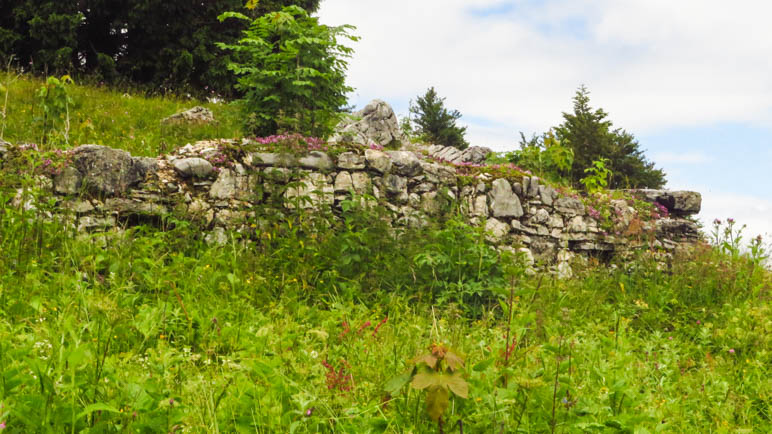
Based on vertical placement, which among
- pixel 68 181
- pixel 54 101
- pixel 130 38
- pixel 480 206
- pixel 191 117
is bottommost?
pixel 68 181

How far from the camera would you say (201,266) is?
4664 mm

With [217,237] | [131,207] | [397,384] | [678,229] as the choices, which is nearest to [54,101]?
[131,207]

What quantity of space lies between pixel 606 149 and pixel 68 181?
67.0 feet

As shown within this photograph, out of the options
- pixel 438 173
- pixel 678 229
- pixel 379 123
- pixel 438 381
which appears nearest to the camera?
pixel 438 381

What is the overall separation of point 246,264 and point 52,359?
2855 mm

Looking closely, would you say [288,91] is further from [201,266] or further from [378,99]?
[378,99]

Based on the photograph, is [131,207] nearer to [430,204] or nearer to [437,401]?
[430,204]

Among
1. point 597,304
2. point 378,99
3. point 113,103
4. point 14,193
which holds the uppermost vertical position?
point 378,99

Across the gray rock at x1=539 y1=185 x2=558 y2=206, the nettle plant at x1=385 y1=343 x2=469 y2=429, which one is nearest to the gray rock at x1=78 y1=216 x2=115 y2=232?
the nettle plant at x1=385 y1=343 x2=469 y2=429

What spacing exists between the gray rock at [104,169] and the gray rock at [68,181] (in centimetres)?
7

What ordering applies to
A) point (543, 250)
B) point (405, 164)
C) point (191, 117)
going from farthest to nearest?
point (191, 117) → point (543, 250) → point (405, 164)

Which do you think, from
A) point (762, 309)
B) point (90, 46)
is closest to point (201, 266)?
point (762, 309)

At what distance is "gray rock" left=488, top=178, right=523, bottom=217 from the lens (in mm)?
7449

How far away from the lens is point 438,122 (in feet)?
89.8
